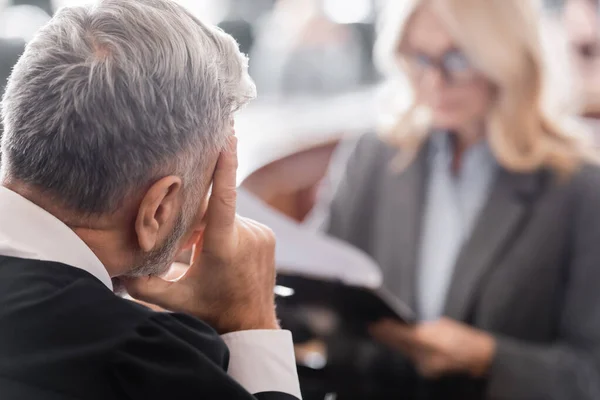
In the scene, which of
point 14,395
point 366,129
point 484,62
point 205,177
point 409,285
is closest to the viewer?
point 14,395

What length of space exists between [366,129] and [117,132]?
1331 mm

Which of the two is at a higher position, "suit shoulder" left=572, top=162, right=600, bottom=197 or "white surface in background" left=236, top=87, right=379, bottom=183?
"suit shoulder" left=572, top=162, right=600, bottom=197

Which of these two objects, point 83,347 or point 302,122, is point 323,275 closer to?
point 83,347

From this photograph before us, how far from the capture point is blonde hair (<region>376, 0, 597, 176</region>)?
160 centimetres

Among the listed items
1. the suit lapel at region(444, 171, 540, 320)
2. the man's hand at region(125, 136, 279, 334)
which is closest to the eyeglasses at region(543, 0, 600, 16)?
the suit lapel at region(444, 171, 540, 320)

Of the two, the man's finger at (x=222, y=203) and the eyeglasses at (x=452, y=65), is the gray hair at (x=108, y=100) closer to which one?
the man's finger at (x=222, y=203)

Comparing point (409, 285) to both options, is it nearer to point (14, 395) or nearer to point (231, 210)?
point (231, 210)

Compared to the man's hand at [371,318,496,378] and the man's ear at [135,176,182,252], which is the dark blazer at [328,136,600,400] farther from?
the man's ear at [135,176,182,252]

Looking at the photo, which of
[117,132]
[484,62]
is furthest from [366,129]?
[117,132]

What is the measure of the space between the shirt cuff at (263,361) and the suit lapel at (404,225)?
3.06 ft

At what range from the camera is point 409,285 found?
1710 millimetres

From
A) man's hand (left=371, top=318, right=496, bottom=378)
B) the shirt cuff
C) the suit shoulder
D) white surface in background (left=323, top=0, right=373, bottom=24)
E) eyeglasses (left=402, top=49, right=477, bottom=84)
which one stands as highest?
eyeglasses (left=402, top=49, right=477, bottom=84)

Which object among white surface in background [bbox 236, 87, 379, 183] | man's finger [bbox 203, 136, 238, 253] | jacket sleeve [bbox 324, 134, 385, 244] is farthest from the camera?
white surface in background [bbox 236, 87, 379, 183]

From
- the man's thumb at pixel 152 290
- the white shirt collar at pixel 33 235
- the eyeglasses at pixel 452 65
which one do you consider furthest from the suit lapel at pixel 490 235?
the white shirt collar at pixel 33 235
